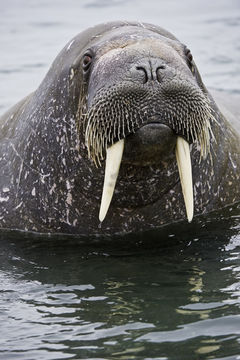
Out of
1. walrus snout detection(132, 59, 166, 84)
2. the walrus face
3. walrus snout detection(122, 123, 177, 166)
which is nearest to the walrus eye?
the walrus face

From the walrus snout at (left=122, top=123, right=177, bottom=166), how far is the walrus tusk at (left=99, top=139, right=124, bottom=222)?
0.41 ft

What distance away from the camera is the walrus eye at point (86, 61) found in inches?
385

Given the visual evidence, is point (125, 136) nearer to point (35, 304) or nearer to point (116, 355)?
point (35, 304)

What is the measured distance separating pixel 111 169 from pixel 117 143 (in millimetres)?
224

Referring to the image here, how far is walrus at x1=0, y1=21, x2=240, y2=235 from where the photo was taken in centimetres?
898

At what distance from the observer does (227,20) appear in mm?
21875

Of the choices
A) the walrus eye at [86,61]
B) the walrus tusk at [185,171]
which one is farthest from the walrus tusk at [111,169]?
the walrus eye at [86,61]

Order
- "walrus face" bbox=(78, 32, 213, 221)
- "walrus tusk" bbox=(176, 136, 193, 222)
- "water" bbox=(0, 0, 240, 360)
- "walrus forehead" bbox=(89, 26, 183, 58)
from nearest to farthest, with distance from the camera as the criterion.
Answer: "water" bbox=(0, 0, 240, 360)
"walrus face" bbox=(78, 32, 213, 221)
"walrus tusk" bbox=(176, 136, 193, 222)
"walrus forehead" bbox=(89, 26, 183, 58)

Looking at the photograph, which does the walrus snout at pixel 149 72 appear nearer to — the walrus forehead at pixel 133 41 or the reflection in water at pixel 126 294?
the walrus forehead at pixel 133 41

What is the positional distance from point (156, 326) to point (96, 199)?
2.29 meters

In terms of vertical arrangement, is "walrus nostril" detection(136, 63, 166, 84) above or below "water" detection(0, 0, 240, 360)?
above

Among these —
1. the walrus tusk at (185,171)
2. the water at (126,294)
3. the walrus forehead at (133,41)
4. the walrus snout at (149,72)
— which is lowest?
the water at (126,294)

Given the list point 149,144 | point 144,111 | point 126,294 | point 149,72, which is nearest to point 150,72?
point 149,72

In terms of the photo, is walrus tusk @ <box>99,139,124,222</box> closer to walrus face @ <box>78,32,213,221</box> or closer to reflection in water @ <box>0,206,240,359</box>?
walrus face @ <box>78,32,213,221</box>
